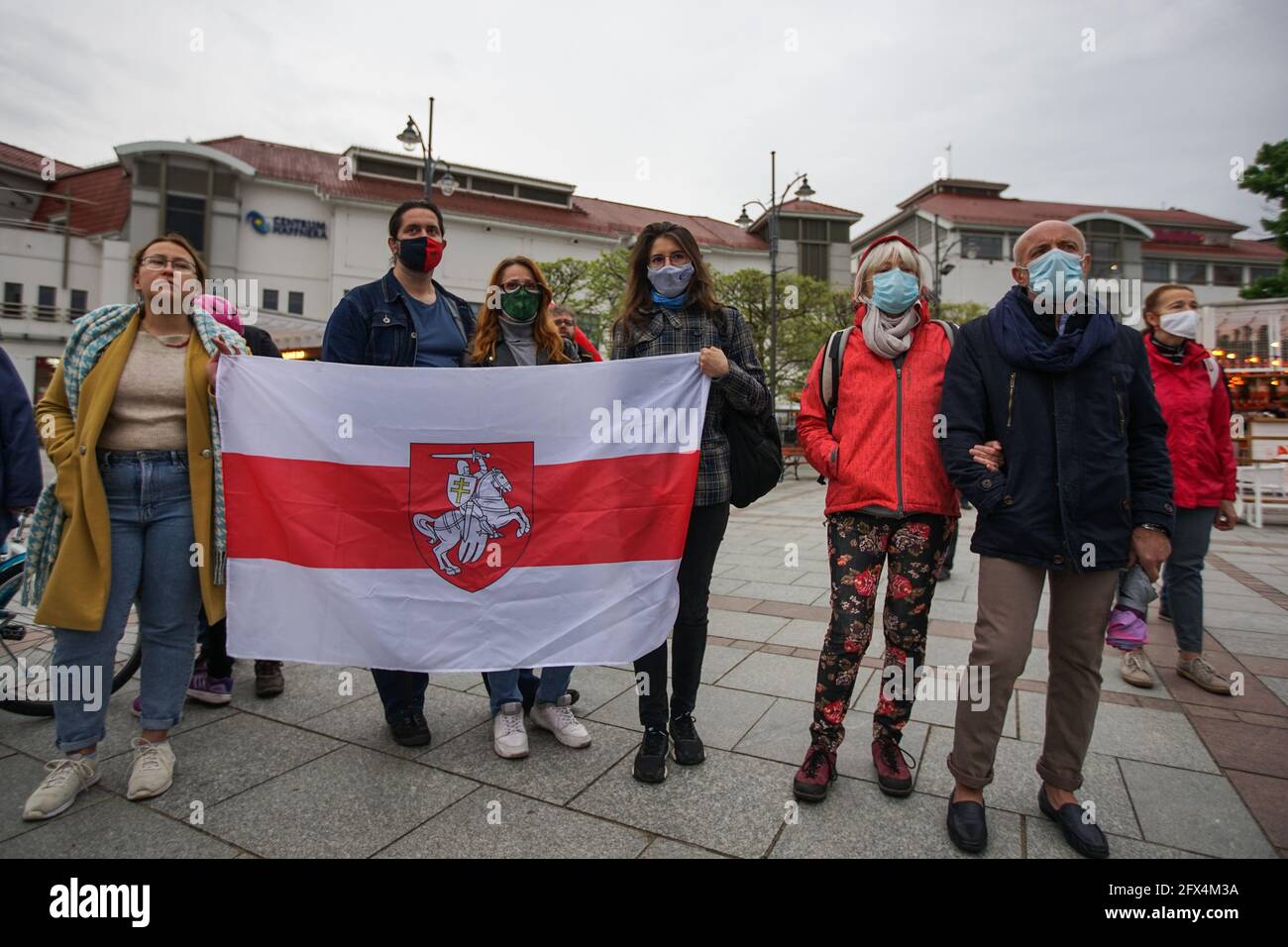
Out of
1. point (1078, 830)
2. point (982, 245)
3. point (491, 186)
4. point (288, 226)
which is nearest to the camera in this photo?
point (1078, 830)

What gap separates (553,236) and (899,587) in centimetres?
4067

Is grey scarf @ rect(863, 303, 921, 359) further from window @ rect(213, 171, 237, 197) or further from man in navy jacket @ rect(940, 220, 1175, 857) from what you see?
window @ rect(213, 171, 237, 197)

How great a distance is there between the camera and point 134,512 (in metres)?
2.82

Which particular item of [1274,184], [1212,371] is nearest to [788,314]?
[1274,184]

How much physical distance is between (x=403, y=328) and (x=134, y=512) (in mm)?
1278

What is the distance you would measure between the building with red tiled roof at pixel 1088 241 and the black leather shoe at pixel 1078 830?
41452 mm

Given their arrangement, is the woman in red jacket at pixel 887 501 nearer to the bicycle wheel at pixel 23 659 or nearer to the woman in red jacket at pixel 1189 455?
the woman in red jacket at pixel 1189 455

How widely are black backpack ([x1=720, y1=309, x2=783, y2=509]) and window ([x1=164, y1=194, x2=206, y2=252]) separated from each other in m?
38.7

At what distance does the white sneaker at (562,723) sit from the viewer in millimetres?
3178

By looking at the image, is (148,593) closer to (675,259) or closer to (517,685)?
(517,685)

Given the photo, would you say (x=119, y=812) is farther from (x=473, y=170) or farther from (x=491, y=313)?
(x=473, y=170)

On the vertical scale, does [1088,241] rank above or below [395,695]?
above

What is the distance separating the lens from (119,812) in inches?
103
